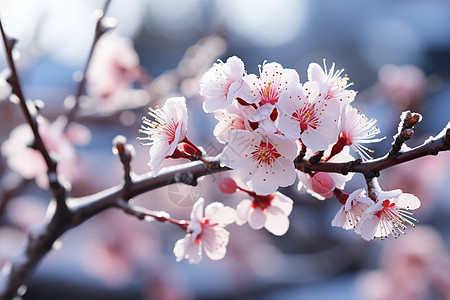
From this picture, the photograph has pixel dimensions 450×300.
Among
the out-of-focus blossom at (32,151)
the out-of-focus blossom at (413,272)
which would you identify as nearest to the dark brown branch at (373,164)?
the out-of-focus blossom at (32,151)

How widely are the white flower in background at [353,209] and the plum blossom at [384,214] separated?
12 mm

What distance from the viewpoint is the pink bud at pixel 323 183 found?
21.7 inches

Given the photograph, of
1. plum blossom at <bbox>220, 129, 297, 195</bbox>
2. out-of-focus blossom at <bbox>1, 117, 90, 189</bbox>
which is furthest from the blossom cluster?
out-of-focus blossom at <bbox>1, 117, 90, 189</bbox>

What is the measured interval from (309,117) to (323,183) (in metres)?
0.10

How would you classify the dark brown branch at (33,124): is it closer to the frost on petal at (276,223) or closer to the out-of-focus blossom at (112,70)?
the frost on petal at (276,223)

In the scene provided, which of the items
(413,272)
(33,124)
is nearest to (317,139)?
(33,124)

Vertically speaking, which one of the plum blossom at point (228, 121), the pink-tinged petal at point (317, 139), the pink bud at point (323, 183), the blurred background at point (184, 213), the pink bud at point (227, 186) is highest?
the pink-tinged petal at point (317, 139)

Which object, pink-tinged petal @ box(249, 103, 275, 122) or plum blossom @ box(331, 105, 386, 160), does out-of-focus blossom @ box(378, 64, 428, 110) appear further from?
pink-tinged petal @ box(249, 103, 275, 122)

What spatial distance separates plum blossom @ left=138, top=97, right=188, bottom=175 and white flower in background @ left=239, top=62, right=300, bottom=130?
90 millimetres

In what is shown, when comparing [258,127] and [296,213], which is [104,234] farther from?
[258,127]

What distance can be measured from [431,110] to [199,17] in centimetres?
517

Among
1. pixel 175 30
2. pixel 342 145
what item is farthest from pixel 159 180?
pixel 175 30

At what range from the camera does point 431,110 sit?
13.2 ft

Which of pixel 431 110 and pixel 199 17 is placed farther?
pixel 199 17
